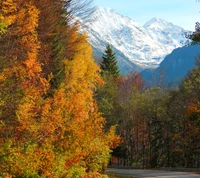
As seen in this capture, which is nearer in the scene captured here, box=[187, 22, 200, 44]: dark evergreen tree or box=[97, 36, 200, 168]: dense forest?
box=[187, 22, 200, 44]: dark evergreen tree

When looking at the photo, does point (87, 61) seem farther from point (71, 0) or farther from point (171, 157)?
point (171, 157)

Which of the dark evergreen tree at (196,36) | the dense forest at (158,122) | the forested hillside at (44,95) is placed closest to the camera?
the dark evergreen tree at (196,36)

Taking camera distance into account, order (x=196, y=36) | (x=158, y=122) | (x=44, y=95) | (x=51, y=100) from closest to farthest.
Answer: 1. (x=196, y=36)
2. (x=51, y=100)
3. (x=44, y=95)
4. (x=158, y=122)

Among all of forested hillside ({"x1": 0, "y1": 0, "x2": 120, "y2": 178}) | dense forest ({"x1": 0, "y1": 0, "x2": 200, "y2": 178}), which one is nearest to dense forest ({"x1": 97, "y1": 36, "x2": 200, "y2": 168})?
dense forest ({"x1": 0, "y1": 0, "x2": 200, "y2": 178})

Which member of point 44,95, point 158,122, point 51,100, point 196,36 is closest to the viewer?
point 196,36

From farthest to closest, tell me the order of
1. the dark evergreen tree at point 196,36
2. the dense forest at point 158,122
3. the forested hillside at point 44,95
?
the dense forest at point 158,122, the forested hillside at point 44,95, the dark evergreen tree at point 196,36

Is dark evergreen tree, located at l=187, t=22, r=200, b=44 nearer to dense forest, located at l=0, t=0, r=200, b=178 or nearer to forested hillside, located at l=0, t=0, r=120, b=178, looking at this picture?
dense forest, located at l=0, t=0, r=200, b=178

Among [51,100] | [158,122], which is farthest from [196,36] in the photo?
[158,122]

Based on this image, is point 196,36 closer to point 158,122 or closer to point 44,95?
point 44,95

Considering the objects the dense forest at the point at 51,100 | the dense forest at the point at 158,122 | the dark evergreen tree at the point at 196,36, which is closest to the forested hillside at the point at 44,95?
the dense forest at the point at 51,100

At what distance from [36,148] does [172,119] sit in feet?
123

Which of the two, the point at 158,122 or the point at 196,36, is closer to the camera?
the point at 196,36

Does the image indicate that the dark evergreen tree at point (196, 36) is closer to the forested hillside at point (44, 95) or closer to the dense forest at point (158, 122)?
the forested hillside at point (44, 95)

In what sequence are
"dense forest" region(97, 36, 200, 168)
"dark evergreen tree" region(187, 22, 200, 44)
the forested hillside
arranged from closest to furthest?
1. "dark evergreen tree" region(187, 22, 200, 44)
2. the forested hillside
3. "dense forest" region(97, 36, 200, 168)
